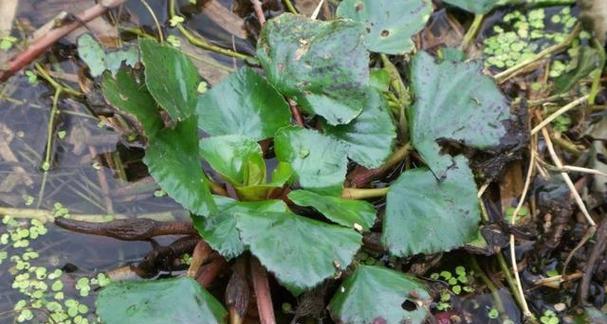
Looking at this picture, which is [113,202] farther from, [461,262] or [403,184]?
[461,262]

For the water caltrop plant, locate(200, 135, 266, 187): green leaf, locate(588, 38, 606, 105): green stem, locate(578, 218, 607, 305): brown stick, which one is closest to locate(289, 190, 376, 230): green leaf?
the water caltrop plant

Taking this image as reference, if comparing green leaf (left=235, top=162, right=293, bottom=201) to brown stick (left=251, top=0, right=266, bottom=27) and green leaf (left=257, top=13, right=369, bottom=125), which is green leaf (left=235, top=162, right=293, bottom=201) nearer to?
green leaf (left=257, top=13, right=369, bottom=125)

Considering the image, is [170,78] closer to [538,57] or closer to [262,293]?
[262,293]

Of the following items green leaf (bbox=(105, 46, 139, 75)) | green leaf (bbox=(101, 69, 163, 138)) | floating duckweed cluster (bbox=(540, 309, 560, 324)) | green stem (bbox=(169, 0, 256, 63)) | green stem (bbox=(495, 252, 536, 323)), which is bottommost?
floating duckweed cluster (bbox=(540, 309, 560, 324))

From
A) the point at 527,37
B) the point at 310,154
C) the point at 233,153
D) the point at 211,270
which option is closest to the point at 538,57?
the point at 527,37

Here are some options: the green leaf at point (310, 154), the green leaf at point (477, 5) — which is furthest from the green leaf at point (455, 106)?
the green leaf at point (477, 5)

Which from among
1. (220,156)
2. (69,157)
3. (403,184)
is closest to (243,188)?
(220,156)
